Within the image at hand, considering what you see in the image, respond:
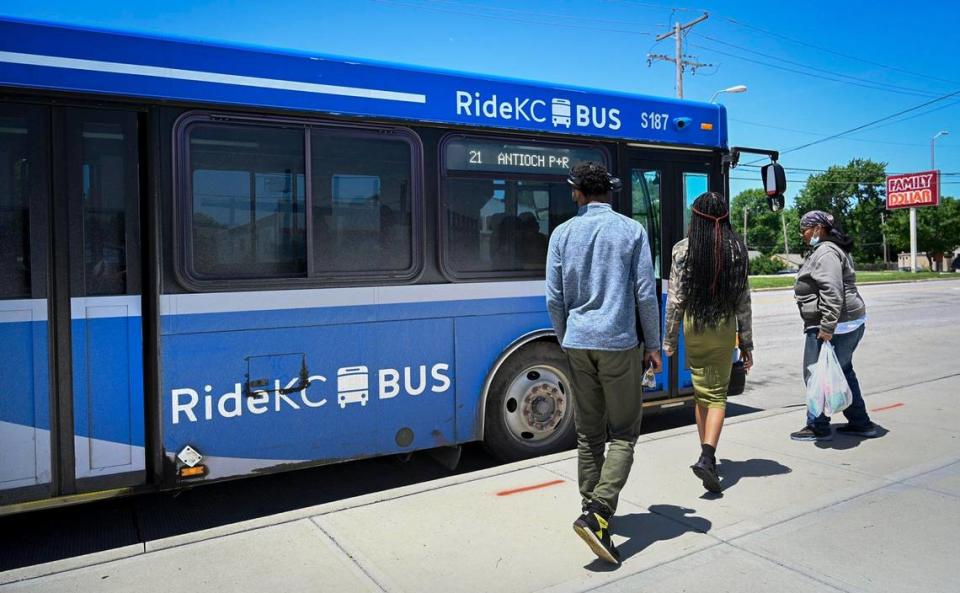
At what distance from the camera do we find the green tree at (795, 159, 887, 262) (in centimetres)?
8700

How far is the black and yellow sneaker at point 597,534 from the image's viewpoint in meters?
3.56

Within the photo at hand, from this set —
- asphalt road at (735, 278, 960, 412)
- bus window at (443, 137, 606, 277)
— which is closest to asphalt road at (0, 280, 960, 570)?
asphalt road at (735, 278, 960, 412)

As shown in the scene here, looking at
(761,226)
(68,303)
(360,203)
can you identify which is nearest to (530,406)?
(360,203)

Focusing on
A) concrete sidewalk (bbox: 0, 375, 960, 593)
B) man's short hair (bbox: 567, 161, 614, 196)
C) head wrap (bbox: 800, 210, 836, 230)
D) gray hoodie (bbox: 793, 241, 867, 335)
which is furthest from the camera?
head wrap (bbox: 800, 210, 836, 230)

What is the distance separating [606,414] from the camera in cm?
390

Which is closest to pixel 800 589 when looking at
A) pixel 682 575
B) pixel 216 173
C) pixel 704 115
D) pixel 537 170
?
pixel 682 575

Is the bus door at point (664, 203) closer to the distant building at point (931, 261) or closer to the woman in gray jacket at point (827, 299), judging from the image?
the woman in gray jacket at point (827, 299)

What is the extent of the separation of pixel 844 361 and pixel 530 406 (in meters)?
2.68

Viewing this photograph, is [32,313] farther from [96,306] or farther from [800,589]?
[800,589]

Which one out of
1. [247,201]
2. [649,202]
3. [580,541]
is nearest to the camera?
[580,541]

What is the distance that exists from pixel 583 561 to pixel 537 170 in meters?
3.11

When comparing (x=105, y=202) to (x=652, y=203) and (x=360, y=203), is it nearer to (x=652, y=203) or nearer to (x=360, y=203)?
(x=360, y=203)

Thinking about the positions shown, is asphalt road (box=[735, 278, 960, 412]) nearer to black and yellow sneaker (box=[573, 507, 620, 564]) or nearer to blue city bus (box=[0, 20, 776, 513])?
blue city bus (box=[0, 20, 776, 513])

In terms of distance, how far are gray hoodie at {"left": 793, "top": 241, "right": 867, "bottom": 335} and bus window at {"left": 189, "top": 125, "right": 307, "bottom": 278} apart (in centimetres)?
396
